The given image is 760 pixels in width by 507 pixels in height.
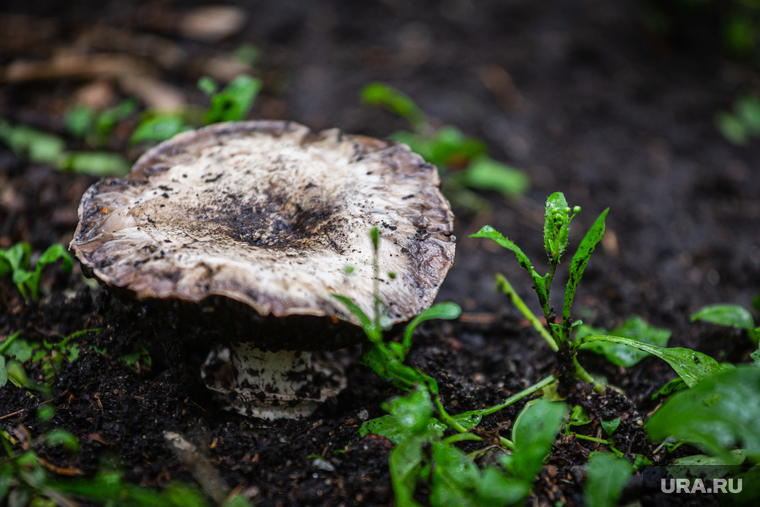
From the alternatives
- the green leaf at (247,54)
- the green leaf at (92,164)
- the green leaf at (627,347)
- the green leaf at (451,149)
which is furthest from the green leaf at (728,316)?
the green leaf at (247,54)

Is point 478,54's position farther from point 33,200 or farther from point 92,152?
point 33,200

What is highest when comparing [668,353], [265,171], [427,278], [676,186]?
[265,171]

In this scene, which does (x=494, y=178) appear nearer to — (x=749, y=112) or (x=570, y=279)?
(x=570, y=279)

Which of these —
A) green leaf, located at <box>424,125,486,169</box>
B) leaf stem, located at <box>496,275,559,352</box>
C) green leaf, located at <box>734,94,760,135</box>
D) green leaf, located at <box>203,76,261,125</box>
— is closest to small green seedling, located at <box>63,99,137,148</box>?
green leaf, located at <box>203,76,261,125</box>

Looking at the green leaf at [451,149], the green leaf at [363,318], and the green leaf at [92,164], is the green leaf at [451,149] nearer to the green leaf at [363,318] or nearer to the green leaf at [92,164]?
the green leaf at [92,164]

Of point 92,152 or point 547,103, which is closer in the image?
point 92,152

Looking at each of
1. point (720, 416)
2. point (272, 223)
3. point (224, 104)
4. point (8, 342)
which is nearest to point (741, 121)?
point (720, 416)

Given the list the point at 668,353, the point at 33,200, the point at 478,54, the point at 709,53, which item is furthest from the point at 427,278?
the point at 709,53
